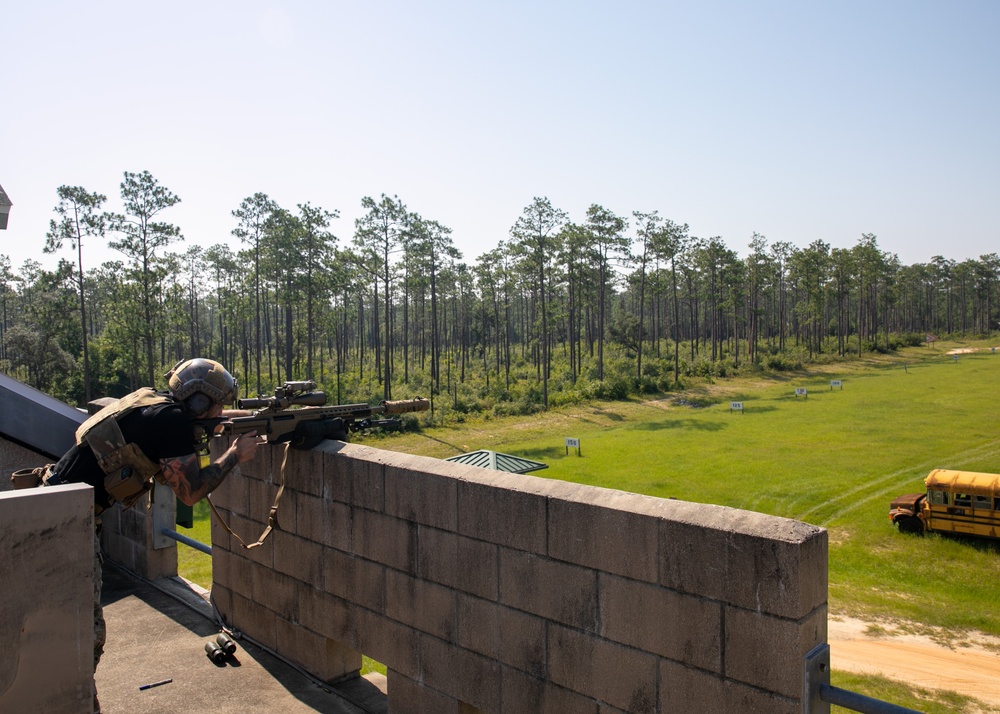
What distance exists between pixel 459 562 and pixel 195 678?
248 centimetres

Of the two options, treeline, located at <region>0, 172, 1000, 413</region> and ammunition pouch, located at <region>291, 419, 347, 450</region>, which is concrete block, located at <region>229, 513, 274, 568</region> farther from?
treeline, located at <region>0, 172, 1000, 413</region>

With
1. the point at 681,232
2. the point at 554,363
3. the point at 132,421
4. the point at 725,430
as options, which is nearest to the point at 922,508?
the point at 725,430

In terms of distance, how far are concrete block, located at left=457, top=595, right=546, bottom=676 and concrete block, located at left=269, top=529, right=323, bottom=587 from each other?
141cm

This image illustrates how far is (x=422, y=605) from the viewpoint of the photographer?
3834 millimetres

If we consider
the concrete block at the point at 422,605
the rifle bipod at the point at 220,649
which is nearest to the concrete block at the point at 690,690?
the concrete block at the point at 422,605

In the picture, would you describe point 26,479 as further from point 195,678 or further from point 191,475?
point 195,678

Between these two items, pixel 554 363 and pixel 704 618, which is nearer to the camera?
pixel 704 618

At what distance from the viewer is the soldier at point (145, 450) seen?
3.56 meters

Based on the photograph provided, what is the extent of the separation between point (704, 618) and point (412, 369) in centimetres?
6145

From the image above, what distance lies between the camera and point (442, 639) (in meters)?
3.73

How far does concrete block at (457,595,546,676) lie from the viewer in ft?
10.6

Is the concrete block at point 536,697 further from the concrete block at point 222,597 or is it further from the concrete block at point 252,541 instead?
the concrete block at point 222,597

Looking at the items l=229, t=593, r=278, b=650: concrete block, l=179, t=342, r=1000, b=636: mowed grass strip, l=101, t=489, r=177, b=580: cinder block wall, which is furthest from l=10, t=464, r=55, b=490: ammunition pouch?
l=179, t=342, r=1000, b=636: mowed grass strip

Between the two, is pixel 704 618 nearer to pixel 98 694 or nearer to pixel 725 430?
pixel 98 694
